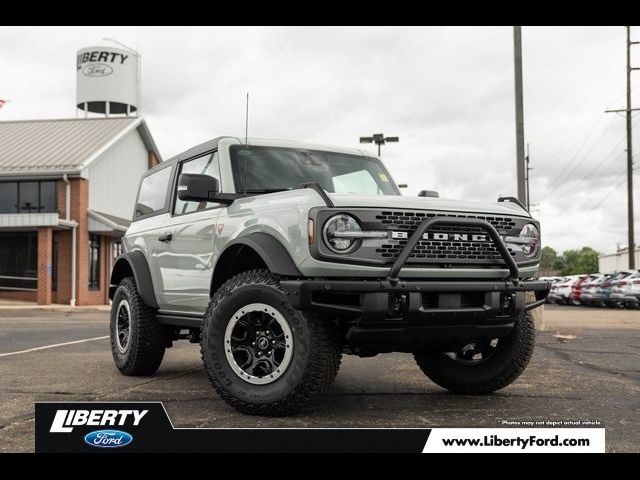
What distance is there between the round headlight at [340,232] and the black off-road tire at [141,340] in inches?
113

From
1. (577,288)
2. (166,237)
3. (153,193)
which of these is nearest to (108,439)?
(166,237)

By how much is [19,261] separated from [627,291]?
24158mm

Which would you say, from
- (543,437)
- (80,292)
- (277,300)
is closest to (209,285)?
(277,300)

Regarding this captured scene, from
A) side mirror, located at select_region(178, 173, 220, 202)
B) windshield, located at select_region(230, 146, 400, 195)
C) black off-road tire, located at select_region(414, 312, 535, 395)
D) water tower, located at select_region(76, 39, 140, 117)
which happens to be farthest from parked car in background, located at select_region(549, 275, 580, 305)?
side mirror, located at select_region(178, 173, 220, 202)

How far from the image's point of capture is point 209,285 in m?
5.66

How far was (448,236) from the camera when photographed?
15.7 ft

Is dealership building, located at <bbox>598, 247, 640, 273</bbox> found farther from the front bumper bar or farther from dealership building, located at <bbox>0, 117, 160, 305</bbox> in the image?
the front bumper bar

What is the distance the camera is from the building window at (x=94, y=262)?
32094mm

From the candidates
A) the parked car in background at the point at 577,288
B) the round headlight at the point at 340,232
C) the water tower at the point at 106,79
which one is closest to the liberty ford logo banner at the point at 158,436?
the round headlight at the point at 340,232

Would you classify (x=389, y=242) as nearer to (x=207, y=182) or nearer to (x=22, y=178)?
(x=207, y=182)

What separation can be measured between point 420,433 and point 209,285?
7.64 ft

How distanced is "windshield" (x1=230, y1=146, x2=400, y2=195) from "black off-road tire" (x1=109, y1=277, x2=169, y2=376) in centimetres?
179

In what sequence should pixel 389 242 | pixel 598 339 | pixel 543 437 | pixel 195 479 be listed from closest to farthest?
pixel 195 479
pixel 543 437
pixel 389 242
pixel 598 339

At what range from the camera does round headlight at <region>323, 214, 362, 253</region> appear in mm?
4527
